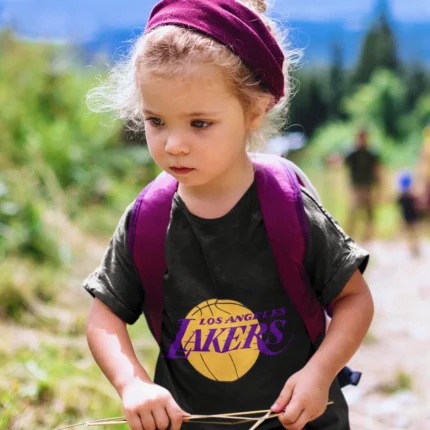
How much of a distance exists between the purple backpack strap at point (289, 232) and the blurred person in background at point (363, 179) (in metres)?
5.44

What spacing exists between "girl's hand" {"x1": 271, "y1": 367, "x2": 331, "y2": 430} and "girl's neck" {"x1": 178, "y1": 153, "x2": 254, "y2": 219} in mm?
491

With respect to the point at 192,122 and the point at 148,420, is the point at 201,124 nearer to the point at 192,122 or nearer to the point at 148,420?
the point at 192,122

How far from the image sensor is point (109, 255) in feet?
7.35

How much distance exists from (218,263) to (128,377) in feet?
1.27

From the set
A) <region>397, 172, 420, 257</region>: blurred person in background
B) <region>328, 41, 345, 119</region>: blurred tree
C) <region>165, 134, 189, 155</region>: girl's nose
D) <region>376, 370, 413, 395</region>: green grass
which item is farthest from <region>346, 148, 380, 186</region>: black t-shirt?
<region>165, 134, 189, 155</region>: girl's nose

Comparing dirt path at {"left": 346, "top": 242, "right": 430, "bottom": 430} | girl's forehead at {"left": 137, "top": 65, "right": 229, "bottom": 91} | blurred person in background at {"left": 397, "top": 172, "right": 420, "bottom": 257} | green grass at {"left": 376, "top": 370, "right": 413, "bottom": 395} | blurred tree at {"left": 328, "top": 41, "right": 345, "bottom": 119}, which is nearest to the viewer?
girl's forehead at {"left": 137, "top": 65, "right": 229, "bottom": 91}

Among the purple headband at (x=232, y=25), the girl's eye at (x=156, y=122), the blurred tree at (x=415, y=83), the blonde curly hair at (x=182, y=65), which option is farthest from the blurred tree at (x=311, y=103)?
the girl's eye at (x=156, y=122)

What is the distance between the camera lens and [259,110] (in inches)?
85.1

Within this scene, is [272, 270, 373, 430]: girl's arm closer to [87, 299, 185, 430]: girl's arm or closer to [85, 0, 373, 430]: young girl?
[85, 0, 373, 430]: young girl

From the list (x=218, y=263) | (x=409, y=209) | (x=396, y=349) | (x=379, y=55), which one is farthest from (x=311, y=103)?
(x=218, y=263)

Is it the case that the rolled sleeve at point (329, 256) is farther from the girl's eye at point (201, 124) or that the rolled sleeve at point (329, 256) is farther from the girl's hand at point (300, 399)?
the girl's eye at point (201, 124)

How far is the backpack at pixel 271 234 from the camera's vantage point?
210 cm

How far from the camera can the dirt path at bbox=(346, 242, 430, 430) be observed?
3.93 metres

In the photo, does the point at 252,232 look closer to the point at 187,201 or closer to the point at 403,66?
the point at 187,201
